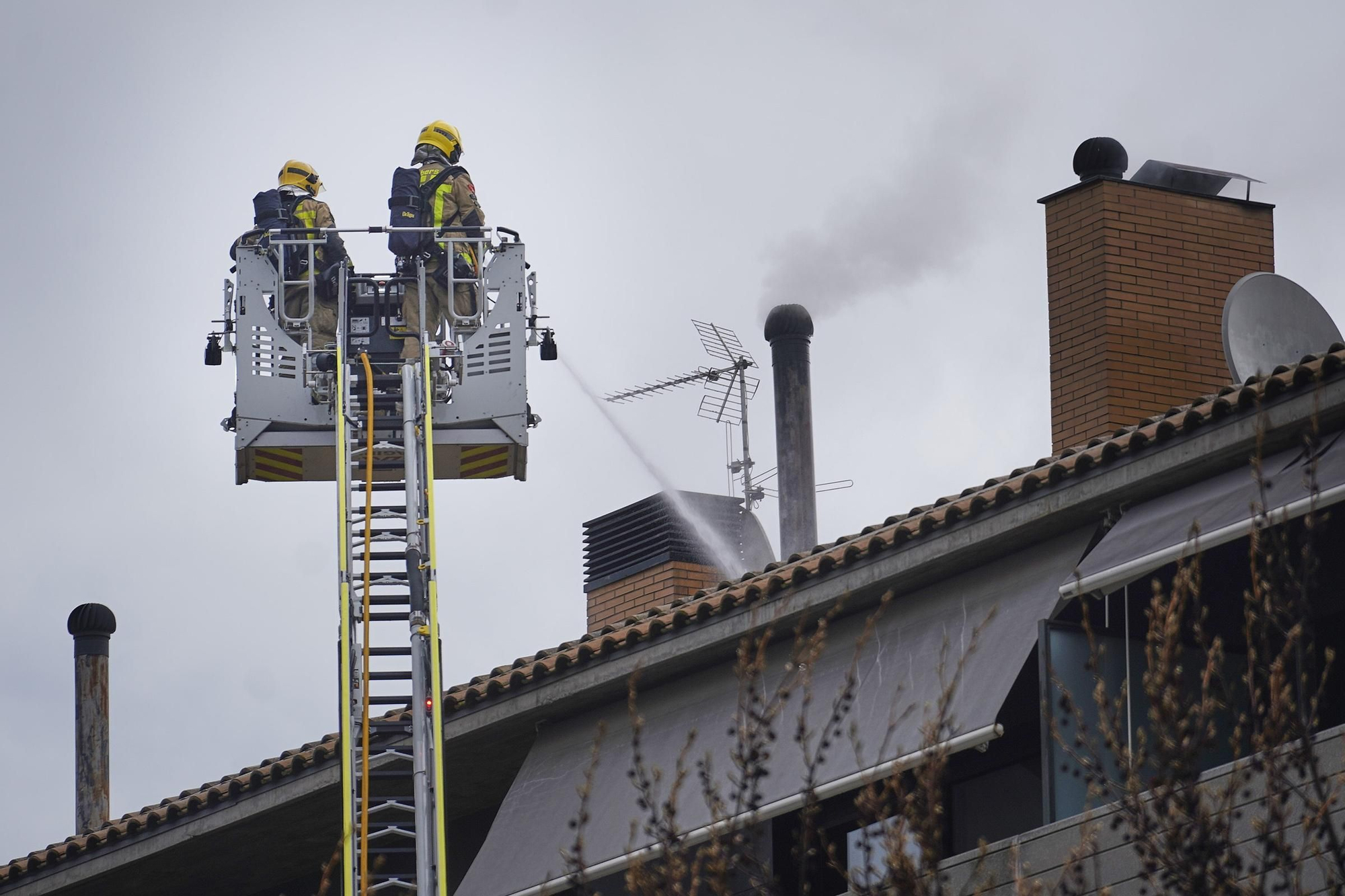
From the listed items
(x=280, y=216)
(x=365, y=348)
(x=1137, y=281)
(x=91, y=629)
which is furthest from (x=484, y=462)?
(x=91, y=629)

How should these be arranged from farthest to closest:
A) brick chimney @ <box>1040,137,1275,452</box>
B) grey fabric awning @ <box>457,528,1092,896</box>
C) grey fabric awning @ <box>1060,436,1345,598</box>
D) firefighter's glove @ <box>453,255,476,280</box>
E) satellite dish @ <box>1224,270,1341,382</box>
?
firefighter's glove @ <box>453,255,476,280</box> < brick chimney @ <box>1040,137,1275,452</box> < satellite dish @ <box>1224,270,1341,382</box> < grey fabric awning @ <box>457,528,1092,896</box> < grey fabric awning @ <box>1060,436,1345,598</box>

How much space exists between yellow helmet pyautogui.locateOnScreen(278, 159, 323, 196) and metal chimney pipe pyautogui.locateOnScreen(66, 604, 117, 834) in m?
7.11

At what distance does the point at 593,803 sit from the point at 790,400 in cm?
859

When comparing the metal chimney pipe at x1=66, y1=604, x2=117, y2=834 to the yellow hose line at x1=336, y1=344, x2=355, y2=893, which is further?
the metal chimney pipe at x1=66, y1=604, x2=117, y2=834

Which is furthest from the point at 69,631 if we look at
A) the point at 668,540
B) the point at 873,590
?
the point at 873,590

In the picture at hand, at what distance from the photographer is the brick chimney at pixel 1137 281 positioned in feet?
53.7

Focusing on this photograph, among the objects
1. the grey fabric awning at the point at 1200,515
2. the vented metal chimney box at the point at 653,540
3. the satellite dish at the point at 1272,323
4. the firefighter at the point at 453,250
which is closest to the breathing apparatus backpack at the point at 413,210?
the firefighter at the point at 453,250

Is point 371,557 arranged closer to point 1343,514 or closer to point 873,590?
point 873,590

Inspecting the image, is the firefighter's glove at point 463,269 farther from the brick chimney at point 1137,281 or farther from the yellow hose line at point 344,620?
the brick chimney at point 1137,281

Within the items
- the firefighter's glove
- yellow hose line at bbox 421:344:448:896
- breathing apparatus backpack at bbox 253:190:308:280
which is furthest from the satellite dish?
breathing apparatus backpack at bbox 253:190:308:280

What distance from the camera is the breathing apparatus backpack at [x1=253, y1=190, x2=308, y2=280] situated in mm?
17766

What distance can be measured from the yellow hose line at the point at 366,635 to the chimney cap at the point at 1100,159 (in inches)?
212

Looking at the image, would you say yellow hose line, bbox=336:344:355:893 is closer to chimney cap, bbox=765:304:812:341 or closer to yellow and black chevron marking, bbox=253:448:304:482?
yellow and black chevron marking, bbox=253:448:304:482

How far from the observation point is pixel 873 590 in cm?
1234
